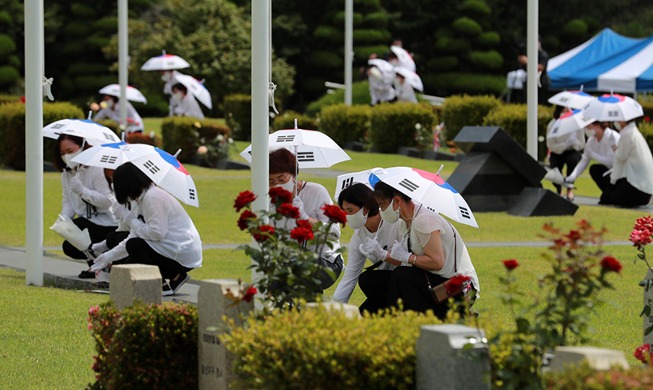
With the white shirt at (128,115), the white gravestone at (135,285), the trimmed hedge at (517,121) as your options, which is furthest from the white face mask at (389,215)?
the trimmed hedge at (517,121)

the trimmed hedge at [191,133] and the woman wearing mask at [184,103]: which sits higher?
the woman wearing mask at [184,103]

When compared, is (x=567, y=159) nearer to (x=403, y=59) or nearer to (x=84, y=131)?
(x=84, y=131)

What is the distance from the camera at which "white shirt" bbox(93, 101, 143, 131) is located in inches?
973

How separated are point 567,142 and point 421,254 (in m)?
11.9

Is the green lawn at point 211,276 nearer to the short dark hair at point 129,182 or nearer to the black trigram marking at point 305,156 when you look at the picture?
the short dark hair at point 129,182

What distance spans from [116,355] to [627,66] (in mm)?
31566

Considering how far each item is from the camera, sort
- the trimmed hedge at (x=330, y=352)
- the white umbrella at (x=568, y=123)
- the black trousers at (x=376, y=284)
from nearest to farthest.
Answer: the trimmed hedge at (x=330, y=352)
the black trousers at (x=376, y=284)
the white umbrella at (x=568, y=123)

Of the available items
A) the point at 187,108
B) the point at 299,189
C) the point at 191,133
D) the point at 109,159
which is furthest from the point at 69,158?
the point at 187,108

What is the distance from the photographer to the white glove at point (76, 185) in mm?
12367

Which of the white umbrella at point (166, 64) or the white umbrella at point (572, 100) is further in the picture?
the white umbrella at point (166, 64)

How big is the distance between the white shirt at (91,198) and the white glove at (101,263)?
1.32 meters

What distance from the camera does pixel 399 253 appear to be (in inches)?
342

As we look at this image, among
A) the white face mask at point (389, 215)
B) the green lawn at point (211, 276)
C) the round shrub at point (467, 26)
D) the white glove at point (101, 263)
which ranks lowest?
the green lawn at point (211, 276)

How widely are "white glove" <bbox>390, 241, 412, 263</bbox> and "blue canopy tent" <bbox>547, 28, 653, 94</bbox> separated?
27017 millimetres
